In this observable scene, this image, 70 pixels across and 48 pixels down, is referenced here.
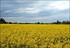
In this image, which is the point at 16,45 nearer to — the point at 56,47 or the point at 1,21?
the point at 56,47

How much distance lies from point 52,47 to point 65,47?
2.31 feet

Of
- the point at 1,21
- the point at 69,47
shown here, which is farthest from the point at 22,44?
the point at 1,21

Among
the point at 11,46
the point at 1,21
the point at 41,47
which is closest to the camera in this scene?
the point at 41,47

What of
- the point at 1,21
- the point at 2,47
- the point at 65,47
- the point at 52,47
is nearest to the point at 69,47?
the point at 65,47

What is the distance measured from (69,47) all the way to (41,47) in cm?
150

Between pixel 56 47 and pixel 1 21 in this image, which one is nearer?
pixel 56 47

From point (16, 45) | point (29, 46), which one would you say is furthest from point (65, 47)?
point (16, 45)

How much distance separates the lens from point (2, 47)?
10703 mm

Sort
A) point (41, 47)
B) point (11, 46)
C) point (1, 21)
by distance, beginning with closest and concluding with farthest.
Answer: point (41, 47)
point (11, 46)
point (1, 21)

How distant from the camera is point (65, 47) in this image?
10602 millimetres

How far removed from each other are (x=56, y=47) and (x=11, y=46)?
2.41 metres

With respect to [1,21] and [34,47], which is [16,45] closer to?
[34,47]

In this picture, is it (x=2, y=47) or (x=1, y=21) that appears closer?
(x=2, y=47)

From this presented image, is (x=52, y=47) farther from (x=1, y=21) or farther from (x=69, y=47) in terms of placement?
(x=1, y=21)
